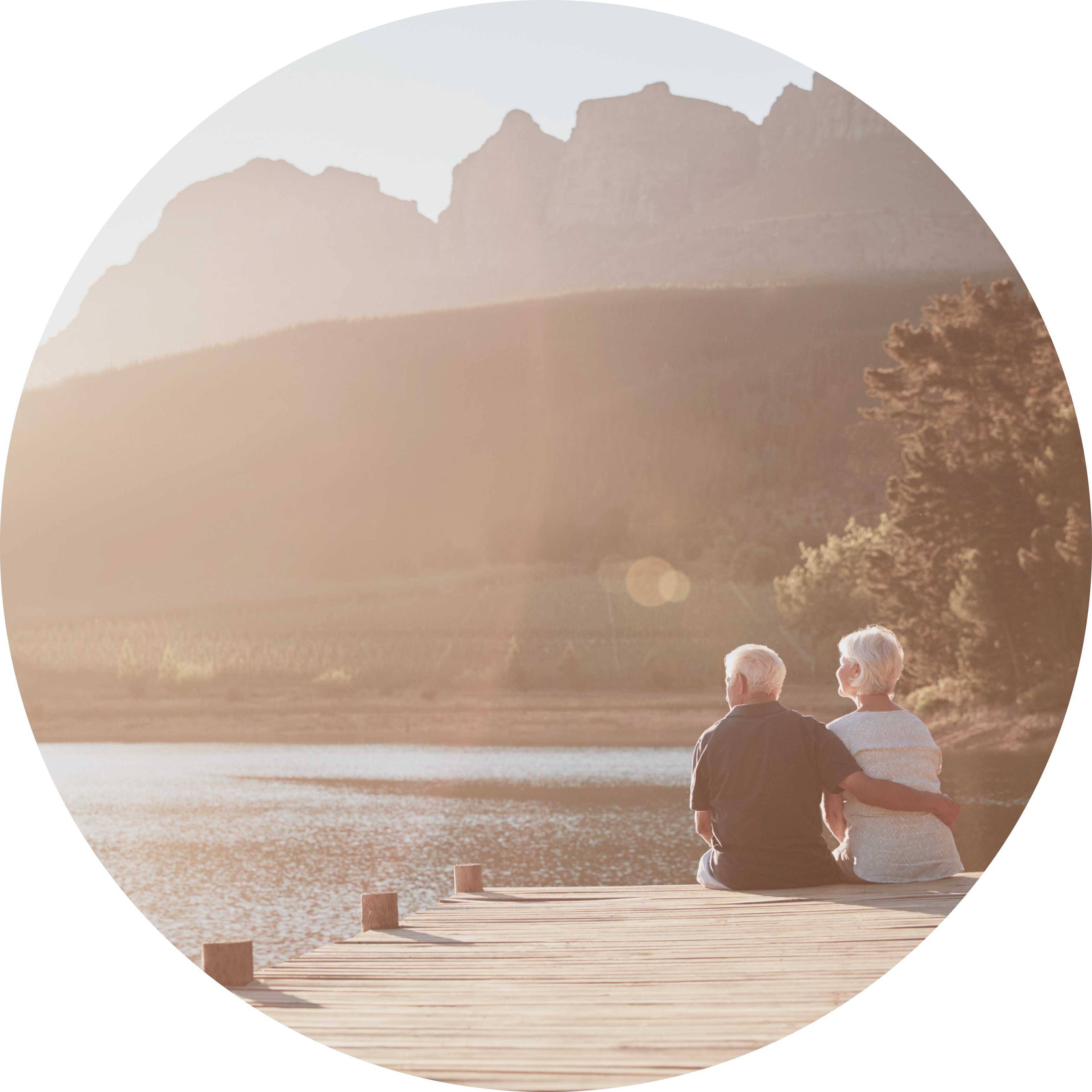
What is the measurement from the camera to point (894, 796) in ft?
13.5

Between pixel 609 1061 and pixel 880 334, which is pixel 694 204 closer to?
pixel 880 334

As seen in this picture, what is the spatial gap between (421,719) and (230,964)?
42426mm

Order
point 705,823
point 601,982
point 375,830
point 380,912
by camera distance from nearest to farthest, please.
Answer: point 601,982 → point 705,823 → point 380,912 → point 375,830

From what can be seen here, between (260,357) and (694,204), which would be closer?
(260,357)

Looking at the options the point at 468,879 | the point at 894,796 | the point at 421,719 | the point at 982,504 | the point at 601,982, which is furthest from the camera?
the point at 421,719

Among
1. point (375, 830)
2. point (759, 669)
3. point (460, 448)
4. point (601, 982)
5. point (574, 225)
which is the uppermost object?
point (574, 225)

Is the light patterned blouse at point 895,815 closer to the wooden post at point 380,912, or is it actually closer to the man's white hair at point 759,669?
the man's white hair at point 759,669

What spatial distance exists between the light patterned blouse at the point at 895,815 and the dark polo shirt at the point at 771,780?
0.09m

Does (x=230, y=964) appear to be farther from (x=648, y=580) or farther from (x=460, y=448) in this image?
(x=460, y=448)

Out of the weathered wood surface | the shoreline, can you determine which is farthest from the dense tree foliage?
the weathered wood surface

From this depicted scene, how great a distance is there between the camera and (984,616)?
2297cm

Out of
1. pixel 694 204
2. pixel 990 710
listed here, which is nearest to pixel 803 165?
pixel 694 204

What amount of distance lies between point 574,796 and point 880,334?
74780 millimetres

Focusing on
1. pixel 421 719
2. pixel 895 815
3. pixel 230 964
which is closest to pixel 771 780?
pixel 895 815
